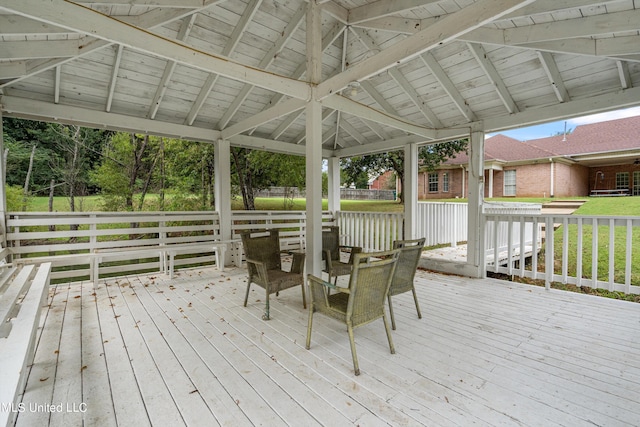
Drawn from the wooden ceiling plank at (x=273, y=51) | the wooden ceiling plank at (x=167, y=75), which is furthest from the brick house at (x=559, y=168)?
the wooden ceiling plank at (x=167, y=75)

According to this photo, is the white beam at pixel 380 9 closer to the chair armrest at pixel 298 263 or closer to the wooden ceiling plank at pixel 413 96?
the wooden ceiling plank at pixel 413 96

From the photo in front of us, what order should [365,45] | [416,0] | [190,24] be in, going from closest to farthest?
[416,0], [190,24], [365,45]

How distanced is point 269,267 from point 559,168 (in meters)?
14.8

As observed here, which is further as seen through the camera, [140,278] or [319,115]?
[140,278]

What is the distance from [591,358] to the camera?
236 cm

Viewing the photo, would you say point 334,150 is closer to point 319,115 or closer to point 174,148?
point 319,115

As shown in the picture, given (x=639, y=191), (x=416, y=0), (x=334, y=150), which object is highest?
(x=416, y=0)

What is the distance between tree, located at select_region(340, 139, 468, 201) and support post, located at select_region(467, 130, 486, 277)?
3246 mm

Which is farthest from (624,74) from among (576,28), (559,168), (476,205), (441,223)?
(559,168)

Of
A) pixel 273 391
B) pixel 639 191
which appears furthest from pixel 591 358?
pixel 639 191

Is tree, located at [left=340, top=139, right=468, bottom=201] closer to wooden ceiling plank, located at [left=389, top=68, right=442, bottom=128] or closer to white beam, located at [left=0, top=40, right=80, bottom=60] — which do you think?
wooden ceiling plank, located at [left=389, top=68, right=442, bottom=128]

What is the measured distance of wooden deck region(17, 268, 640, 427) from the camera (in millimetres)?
1745

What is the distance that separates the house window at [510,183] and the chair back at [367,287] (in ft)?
48.8

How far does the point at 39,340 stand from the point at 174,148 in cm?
707
